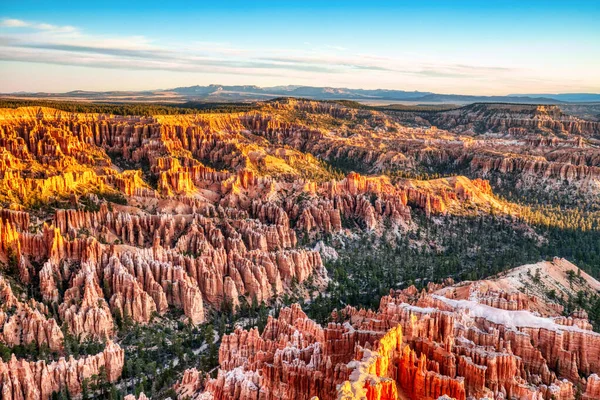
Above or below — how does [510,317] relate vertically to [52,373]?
above

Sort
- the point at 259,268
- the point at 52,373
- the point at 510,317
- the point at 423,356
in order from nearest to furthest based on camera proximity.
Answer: the point at 423,356, the point at 52,373, the point at 510,317, the point at 259,268

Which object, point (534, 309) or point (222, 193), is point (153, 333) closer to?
point (534, 309)

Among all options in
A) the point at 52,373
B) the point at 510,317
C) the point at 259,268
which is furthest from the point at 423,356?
the point at 259,268

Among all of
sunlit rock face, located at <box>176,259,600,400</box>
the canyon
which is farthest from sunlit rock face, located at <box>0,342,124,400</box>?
sunlit rock face, located at <box>176,259,600,400</box>

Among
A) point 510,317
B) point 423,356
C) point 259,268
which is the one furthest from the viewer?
point 259,268

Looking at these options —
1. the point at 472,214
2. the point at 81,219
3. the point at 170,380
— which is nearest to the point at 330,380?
the point at 170,380

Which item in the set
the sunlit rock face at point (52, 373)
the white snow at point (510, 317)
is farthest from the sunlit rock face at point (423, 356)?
the sunlit rock face at point (52, 373)

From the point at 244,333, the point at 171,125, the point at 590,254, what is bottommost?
the point at 590,254

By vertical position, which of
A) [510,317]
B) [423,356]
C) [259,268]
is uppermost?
[423,356]

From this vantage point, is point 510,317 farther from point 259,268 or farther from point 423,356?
point 259,268
